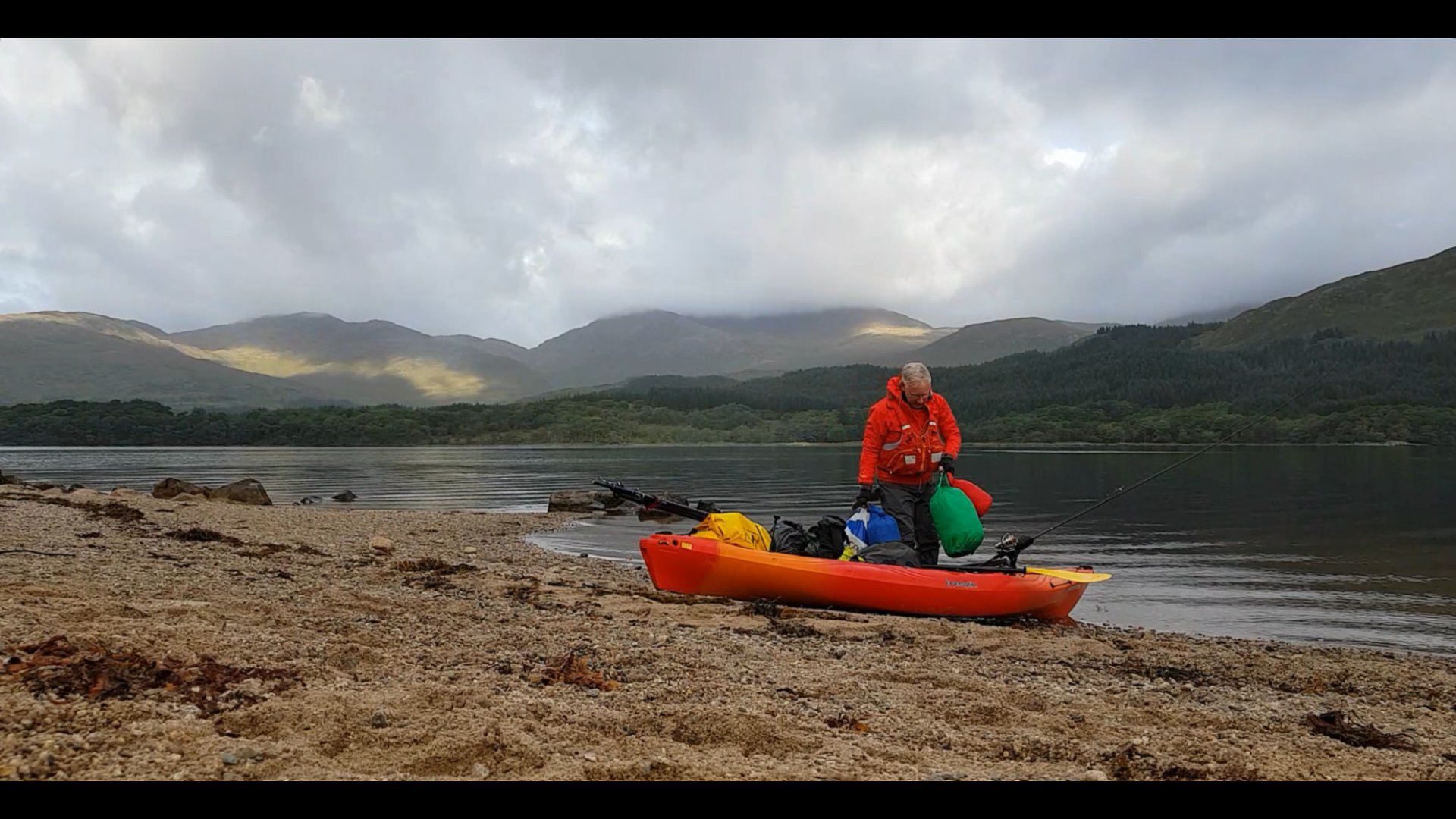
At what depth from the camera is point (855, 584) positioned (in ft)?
33.9

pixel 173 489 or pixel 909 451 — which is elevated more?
pixel 909 451

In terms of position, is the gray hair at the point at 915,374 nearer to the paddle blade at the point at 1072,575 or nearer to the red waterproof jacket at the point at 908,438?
the red waterproof jacket at the point at 908,438

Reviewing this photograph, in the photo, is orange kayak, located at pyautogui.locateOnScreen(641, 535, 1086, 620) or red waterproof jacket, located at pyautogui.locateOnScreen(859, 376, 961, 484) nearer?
orange kayak, located at pyautogui.locateOnScreen(641, 535, 1086, 620)

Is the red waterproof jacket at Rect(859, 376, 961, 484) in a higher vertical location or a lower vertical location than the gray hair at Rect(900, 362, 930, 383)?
lower

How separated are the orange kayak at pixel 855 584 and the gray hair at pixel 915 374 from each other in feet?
7.51

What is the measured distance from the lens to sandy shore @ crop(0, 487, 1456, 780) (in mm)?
4043

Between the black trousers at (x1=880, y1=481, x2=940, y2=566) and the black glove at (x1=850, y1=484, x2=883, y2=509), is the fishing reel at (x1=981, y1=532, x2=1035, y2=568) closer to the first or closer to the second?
the black trousers at (x1=880, y1=481, x2=940, y2=566)

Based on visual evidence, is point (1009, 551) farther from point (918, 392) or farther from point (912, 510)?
point (918, 392)

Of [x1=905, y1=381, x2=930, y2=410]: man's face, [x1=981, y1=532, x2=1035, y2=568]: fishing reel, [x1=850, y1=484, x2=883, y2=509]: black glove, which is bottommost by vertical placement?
[x1=981, y1=532, x2=1035, y2=568]: fishing reel

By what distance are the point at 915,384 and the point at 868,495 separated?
60.9 inches

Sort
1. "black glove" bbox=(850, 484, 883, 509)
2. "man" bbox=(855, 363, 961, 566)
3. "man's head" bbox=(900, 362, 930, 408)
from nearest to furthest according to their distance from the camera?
"man's head" bbox=(900, 362, 930, 408) < "man" bbox=(855, 363, 961, 566) < "black glove" bbox=(850, 484, 883, 509)

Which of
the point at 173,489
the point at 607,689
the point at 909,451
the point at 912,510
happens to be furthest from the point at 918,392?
the point at 173,489

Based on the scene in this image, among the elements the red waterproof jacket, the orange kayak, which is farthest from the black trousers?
the orange kayak
